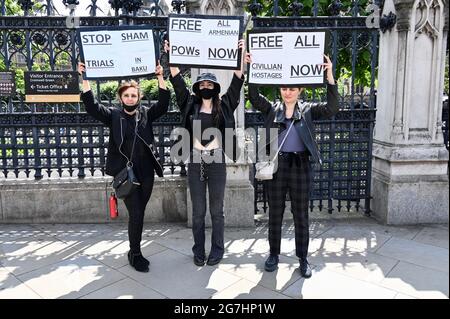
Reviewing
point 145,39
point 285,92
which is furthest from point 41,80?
point 285,92

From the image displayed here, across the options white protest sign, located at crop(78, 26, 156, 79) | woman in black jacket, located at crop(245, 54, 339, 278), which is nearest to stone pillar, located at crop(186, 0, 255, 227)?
white protest sign, located at crop(78, 26, 156, 79)

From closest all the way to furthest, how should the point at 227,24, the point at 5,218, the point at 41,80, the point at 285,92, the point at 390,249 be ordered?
1. the point at 285,92
2. the point at 227,24
3. the point at 390,249
4. the point at 41,80
5. the point at 5,218

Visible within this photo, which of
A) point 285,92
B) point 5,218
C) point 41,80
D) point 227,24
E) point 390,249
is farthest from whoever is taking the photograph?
point 5,218

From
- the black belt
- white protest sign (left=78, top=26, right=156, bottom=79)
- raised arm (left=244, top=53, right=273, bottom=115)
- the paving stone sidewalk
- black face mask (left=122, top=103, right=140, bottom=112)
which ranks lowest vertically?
the paving stone sidewalk

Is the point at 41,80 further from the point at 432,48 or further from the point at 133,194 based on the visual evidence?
the point at 432,48

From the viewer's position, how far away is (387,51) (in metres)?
6.13

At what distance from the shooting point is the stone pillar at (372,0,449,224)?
19.3 feet

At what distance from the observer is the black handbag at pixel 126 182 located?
172 inches

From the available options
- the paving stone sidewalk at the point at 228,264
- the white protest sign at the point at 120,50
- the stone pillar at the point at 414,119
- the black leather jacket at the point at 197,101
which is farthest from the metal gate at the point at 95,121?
the black leather jacket at the point at 197,101

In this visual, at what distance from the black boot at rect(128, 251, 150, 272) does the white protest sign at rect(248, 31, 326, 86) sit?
92.8 inches

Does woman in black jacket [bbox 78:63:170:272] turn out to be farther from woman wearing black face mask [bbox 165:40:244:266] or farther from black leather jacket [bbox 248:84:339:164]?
black leather jacket [bbox 248:84:339:164]

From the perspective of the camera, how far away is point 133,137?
442cm

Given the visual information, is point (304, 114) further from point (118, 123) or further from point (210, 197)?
point (118, 123)

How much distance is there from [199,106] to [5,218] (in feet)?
12.2
